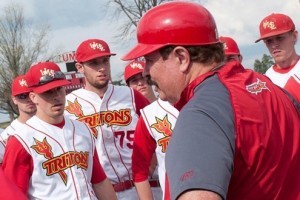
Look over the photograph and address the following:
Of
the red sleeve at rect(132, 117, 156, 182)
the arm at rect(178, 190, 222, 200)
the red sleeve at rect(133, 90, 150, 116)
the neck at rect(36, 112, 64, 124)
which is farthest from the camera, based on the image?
the red sleeve at rect(133, 90, 150, 116)

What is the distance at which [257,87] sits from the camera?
1.87 meters

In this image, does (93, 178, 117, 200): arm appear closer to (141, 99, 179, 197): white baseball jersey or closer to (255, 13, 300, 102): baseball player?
(141, 99, 179, 197): white baseball jersey

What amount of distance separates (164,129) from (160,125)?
0.19 ft

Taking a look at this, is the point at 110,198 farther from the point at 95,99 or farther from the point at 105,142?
the point at 95,99

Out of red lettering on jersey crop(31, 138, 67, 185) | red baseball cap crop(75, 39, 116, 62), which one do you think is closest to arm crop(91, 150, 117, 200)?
red lettering on jersey crop(31, 138, 67, 185)

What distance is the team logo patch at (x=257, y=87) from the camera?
183cm

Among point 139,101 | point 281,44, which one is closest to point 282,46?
point 281,44

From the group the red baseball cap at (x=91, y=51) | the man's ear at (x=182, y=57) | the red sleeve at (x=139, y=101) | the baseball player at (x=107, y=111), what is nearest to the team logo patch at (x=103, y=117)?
the baseball player at (x=107, y=111)

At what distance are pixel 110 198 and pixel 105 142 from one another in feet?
2.54

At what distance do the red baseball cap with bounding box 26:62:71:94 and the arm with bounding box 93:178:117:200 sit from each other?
3.17 ft

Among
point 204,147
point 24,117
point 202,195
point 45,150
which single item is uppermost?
point 204,147

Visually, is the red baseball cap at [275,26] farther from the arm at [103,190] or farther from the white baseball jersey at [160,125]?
the arm at [103,190]

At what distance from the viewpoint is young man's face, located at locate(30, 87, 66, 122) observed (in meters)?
4.36

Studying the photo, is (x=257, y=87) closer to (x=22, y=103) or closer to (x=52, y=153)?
(x=52, y=153)
